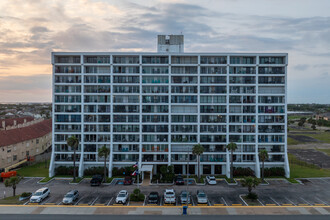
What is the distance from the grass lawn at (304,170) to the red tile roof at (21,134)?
75.8 meters

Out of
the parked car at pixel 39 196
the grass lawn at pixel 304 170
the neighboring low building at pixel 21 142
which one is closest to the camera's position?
the parked car at pixel 39 196

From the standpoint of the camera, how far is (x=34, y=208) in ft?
123

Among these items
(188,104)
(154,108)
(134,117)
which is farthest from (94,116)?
(188,104)

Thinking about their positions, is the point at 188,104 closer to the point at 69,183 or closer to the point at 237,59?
the point at 237,59

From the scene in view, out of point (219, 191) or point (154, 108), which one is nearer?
point (219, 191)

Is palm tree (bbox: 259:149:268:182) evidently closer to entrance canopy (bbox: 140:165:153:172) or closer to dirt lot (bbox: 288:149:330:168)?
dirt lot (bbox: 288:149:330:168)

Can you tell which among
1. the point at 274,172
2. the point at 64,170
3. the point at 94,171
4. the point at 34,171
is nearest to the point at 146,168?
the point at 94,171

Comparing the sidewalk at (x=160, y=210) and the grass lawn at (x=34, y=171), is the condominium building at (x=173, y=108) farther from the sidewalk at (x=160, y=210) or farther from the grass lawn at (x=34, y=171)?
the sidewalk at (x=160, y=210)

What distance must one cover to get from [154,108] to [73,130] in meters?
21.8

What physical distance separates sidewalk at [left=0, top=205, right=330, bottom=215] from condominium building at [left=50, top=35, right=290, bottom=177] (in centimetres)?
2482

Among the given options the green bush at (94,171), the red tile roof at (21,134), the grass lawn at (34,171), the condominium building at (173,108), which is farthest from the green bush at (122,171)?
the red tile roof at (21,134)

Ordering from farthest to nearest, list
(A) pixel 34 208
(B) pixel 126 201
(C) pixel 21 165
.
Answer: (C) pixel 21 165 → (B) pixel 126 201 → (A) pixel 34 208

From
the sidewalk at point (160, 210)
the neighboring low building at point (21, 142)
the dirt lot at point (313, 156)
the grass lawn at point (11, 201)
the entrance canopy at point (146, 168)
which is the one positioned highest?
the neighboring low building at point (21, 142)

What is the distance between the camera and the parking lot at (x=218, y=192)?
44.0 metres
